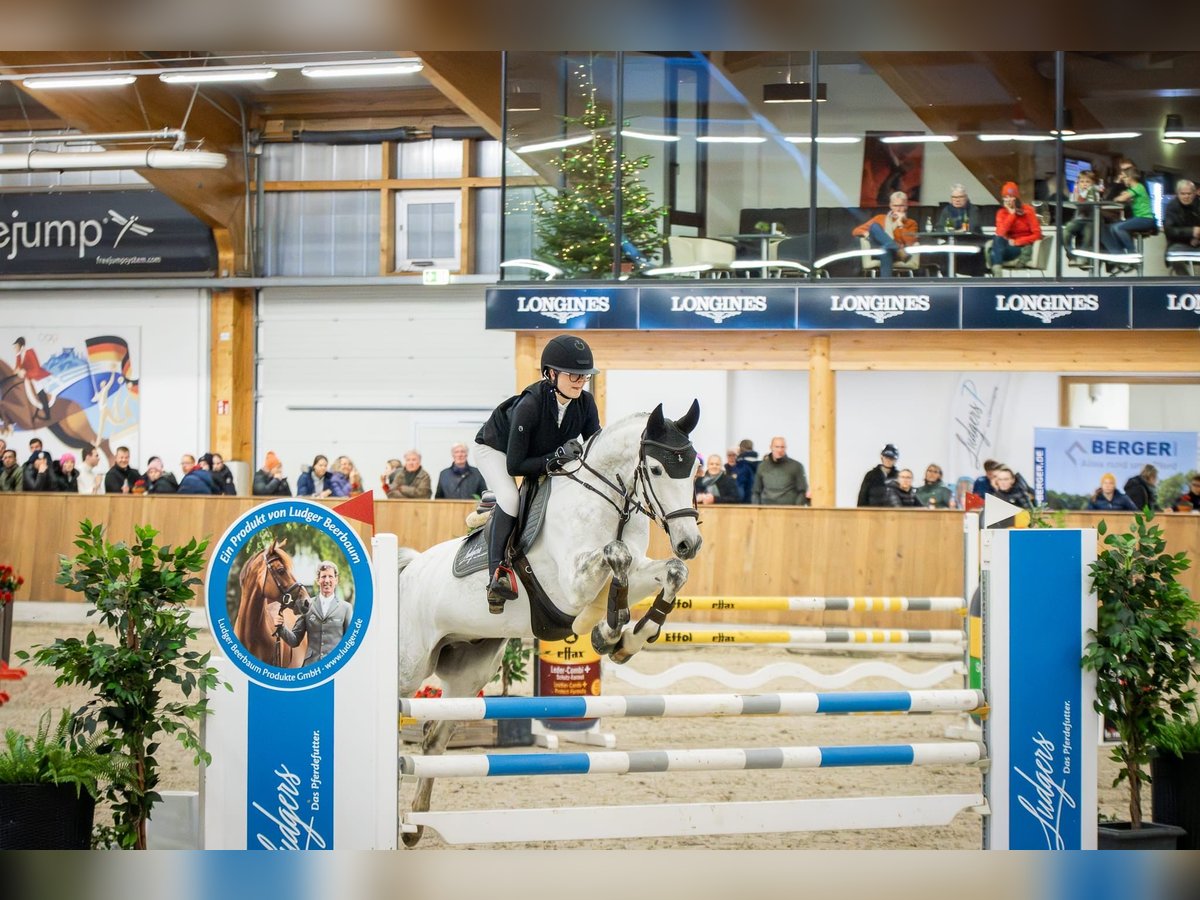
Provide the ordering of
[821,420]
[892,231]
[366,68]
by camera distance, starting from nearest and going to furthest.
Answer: [821,420], [892,231], [366,68]

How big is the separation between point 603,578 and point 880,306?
8.64 meters

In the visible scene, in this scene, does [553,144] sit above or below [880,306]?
above

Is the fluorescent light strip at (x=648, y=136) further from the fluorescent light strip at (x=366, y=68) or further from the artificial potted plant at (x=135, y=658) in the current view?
the artificial potted plant at (x=135, y=658)

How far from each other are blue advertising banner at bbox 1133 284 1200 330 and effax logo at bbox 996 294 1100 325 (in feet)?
1.33

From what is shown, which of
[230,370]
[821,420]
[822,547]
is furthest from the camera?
[230,370]

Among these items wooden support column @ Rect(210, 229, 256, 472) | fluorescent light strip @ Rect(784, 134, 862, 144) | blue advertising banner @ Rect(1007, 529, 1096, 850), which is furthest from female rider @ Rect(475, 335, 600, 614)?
wooden support column @ Rect(210, 229, 256, 472)

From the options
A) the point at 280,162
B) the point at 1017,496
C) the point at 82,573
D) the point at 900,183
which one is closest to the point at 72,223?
the point at 280,162

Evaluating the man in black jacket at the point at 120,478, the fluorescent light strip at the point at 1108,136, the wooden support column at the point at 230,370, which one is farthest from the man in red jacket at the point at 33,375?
the fluorescent light strip at the point at 1108,136

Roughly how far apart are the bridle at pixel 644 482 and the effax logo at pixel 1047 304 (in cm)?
863

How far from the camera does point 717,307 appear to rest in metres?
12.4

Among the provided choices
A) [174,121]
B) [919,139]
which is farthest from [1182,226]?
[174,121]

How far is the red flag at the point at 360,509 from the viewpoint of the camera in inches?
147

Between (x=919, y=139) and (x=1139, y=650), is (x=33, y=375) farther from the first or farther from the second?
(x=1139, y=650)

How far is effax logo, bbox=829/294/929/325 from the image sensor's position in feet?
39.7
